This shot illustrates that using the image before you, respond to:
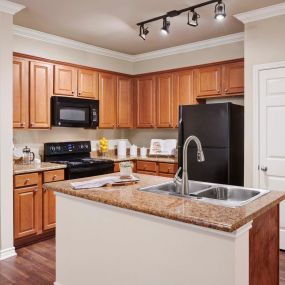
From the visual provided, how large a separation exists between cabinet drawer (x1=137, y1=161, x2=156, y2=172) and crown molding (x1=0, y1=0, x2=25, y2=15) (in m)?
2.61

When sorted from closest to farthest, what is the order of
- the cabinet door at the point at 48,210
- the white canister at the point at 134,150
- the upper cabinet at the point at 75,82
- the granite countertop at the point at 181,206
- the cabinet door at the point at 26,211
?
the granite countertop at the point at 181,206 < the cabinet door at the point at 26,211 < the cabinet door at the point at 48,210 < the upper cabinet at the point at 75,82 < the white canister at the point at 134,150

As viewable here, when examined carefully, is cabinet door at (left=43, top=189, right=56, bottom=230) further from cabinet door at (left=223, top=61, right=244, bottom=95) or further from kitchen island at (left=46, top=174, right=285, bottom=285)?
cabinet door at (left=223, top=61, right=244, bottom=95)

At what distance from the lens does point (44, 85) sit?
12.7 feet

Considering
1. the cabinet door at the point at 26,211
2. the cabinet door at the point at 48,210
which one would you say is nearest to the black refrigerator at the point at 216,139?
the cabinet door at the point at 48,210

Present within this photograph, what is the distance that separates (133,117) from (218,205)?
3.59 m

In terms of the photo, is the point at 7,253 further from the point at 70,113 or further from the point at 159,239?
the point at 159,239

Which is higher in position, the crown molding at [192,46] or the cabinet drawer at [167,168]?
the crown molding at [192,46]

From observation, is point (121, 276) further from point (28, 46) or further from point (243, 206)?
point (28, 46)

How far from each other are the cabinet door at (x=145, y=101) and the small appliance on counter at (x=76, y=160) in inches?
38.0

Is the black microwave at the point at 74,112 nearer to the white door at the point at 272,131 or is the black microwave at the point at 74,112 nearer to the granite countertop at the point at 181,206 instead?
the granite countertop at the point at 181,206

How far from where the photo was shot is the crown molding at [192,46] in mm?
4031

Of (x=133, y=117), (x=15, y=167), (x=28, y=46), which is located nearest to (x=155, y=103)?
(x=133, y=117)

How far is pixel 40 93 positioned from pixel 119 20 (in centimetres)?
135

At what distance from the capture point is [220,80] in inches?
163
